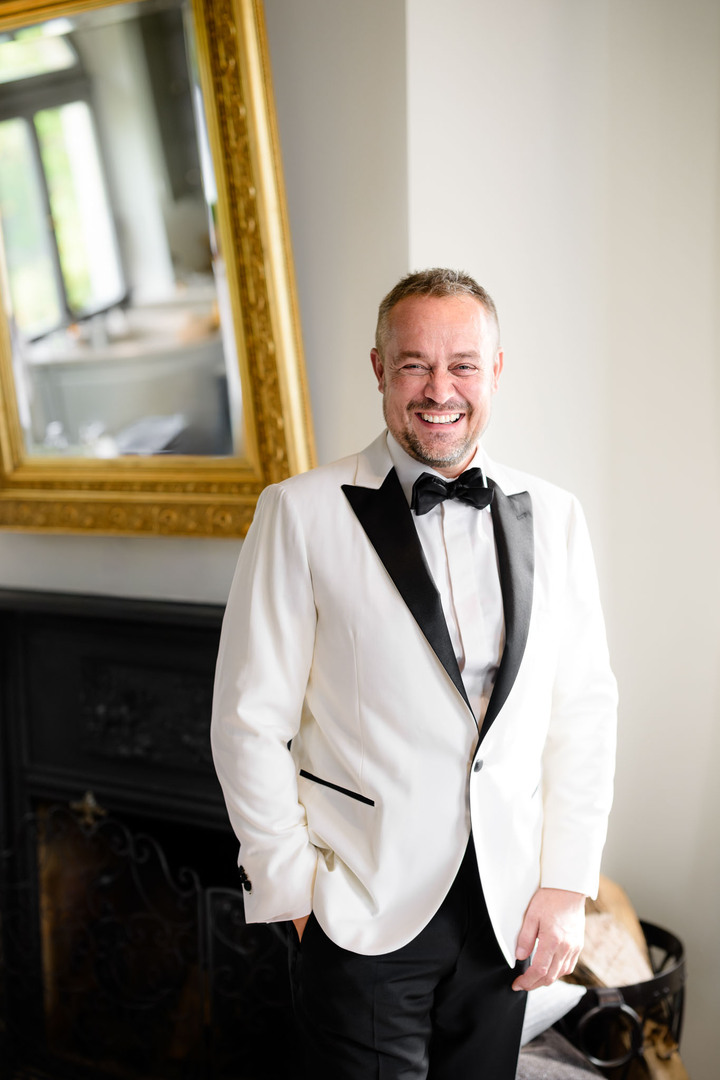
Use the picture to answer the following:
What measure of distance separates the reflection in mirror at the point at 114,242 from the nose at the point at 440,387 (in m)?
0.89

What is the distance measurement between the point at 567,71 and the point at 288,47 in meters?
0.63

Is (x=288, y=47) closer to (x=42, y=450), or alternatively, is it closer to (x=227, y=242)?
(x=227, y=242)

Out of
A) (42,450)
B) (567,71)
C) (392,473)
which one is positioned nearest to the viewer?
(392,473)

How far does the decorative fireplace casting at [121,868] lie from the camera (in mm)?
2584

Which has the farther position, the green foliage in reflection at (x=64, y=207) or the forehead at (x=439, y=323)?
the green foliage in reflection at (x=64, y=207)

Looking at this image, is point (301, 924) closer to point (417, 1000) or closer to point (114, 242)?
point (417, 1000)

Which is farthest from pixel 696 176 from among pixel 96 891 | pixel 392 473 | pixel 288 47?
pixel 96 891

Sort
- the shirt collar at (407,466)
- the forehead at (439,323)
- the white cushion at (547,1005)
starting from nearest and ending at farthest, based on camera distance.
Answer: the forehead at (439,323), the shirt collar at (407,466), the white cushion at (547,1005)

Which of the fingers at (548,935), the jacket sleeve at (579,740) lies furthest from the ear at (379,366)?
the fingers at (548,935)

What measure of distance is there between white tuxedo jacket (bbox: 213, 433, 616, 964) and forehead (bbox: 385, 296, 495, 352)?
0.70 feet

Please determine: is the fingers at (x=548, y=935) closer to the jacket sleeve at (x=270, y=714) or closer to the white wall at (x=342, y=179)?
the jacket sleeve at (x=270, y=714)

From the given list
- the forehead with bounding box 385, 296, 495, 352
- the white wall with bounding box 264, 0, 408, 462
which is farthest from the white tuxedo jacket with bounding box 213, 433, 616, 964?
the white wall with bounding box 264, 0, 408, 462

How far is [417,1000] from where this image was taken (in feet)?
4.90

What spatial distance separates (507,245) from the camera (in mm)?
2104
